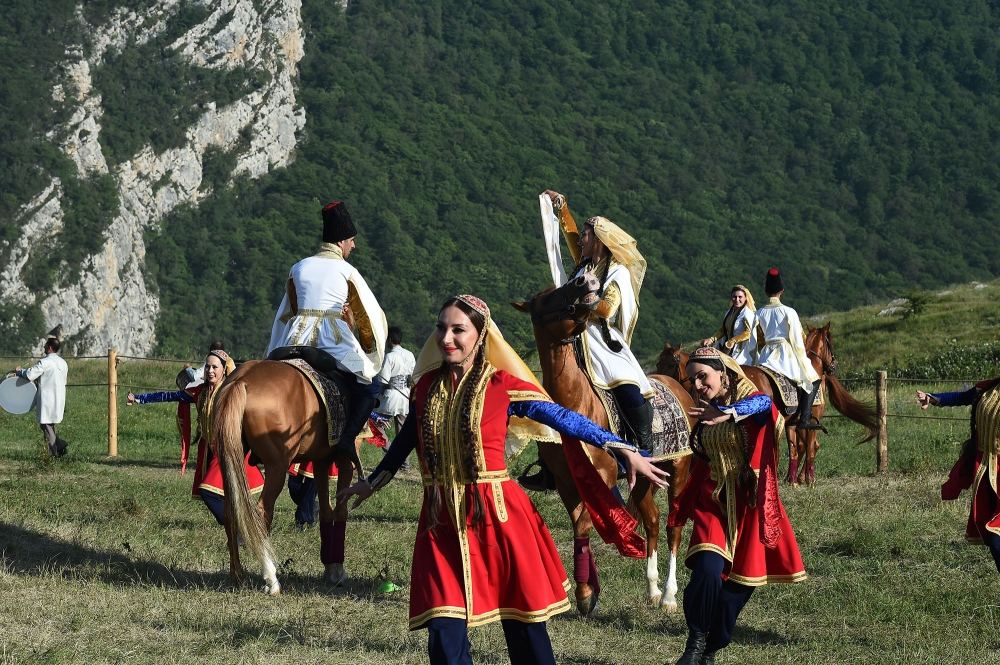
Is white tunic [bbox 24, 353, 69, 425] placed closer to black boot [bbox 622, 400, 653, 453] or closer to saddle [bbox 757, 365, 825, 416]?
saddle [bbox 757, 365, 825, 416]

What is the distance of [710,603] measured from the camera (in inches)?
283

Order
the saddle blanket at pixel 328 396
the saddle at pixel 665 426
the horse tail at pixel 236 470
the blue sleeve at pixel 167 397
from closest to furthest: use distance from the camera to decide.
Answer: the horse tail at pixel 236 470, the saddle at pixel 665 426, the saddle blanket at pixel 328 396, the blue sleeve at pixel 167 397

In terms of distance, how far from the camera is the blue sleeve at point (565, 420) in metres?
5.86

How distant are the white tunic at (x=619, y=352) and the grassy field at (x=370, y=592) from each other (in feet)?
4.87

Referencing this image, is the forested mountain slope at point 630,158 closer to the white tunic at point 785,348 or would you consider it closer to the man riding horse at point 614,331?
the white tunic at point 785,348

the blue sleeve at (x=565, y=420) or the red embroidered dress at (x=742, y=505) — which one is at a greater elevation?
the blue sleeve at (x=565, y=420)

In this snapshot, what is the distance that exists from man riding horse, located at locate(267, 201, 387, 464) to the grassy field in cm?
129

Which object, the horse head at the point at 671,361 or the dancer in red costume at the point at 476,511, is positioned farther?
the horse head at the point at 671,361

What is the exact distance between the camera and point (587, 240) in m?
9.86

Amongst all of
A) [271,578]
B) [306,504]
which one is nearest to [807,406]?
[306,504]

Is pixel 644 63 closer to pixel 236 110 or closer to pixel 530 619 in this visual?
pixel 236 110

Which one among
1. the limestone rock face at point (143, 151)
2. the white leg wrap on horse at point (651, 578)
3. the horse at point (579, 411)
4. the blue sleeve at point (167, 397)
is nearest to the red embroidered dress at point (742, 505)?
the horse at point (579, 411)

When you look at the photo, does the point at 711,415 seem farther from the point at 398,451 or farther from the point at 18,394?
the point at 18,394

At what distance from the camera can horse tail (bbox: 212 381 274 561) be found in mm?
8945
